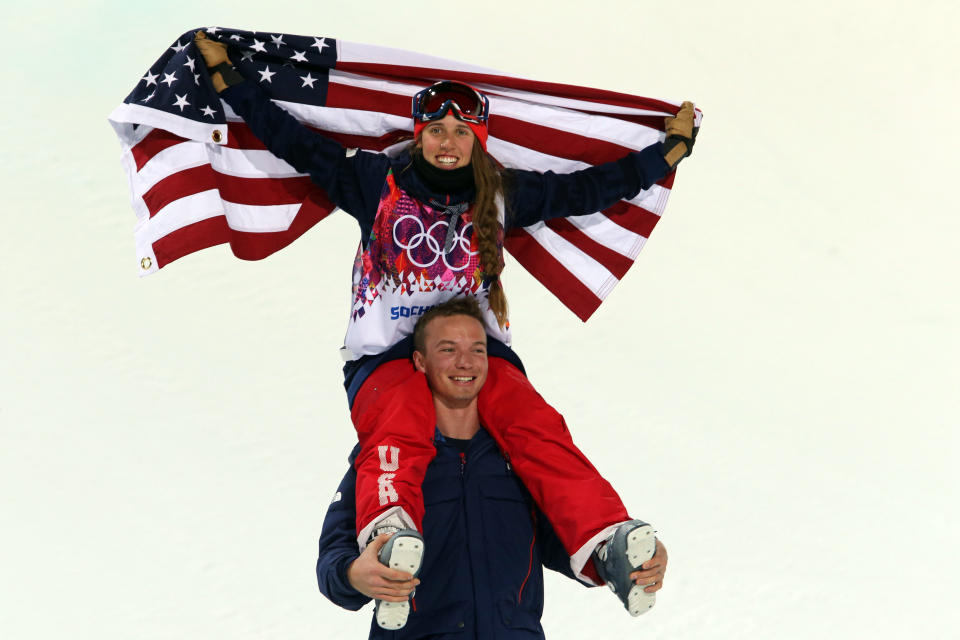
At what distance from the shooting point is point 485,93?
Result: 374 centimetres

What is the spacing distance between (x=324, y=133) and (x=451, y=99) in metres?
0.48

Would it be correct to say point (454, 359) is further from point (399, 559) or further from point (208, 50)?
point (208, 50)

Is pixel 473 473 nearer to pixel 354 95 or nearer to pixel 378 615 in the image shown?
pixel 378 615

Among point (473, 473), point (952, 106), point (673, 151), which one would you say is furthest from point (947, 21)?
point (473, 473)

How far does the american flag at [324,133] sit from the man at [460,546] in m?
0.64

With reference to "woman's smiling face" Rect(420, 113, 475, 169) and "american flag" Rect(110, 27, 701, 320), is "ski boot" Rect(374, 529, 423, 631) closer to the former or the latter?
"woman's smiling face" Rect(420, 113, 475, 169)

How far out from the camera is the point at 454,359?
10.8 ft

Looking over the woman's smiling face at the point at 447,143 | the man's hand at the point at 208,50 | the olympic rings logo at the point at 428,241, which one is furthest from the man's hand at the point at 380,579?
the man's hand at the point at 208,50

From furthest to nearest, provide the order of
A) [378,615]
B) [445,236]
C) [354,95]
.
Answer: [354,95] → [445,236] → [378,615]

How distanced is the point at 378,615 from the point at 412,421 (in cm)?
54

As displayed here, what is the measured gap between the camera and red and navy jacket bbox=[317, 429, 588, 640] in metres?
3.05

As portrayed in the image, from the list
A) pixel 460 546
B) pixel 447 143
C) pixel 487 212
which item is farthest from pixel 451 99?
pixel 460 546

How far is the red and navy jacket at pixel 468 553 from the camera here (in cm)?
305

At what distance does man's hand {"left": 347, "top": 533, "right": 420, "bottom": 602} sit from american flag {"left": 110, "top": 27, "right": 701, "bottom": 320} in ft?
3.95
